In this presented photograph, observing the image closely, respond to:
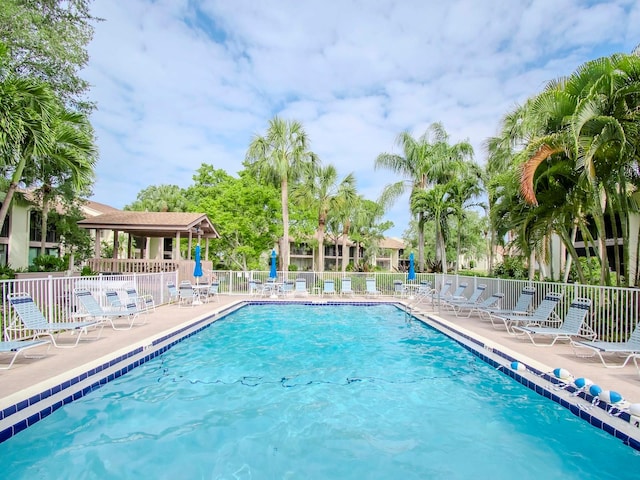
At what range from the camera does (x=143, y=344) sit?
7.57 m

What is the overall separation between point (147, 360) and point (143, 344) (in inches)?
15.6

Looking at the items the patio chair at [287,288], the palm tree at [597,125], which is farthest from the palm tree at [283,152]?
the palm tree at [597,125]

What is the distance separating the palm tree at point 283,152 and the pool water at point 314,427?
16641mm

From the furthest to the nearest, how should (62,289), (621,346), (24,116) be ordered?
(24,116) → (62,289) → (621,346)

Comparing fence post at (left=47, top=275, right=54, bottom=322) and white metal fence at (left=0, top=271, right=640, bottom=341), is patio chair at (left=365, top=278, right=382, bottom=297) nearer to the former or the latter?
white metal fence at (left=0, top=271, right=640, bottom=341)

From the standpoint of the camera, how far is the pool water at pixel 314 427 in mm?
4070

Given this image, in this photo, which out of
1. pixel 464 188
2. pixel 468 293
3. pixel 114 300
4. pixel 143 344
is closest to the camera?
pixel 143 344

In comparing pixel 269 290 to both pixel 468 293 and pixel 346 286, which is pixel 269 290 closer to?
pixel 346 286

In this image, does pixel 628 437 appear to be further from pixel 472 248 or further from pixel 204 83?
pixel 472 248

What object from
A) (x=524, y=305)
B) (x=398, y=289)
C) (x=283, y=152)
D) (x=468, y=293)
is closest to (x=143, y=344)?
(x=524, y=305)

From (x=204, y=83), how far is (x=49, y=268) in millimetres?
12466

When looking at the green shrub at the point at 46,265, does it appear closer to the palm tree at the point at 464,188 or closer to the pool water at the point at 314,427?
the pool water at the point at 314,427

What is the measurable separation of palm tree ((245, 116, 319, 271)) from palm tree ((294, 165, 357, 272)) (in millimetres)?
2129

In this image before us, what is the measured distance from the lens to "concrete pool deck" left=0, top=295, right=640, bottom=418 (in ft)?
16.5
